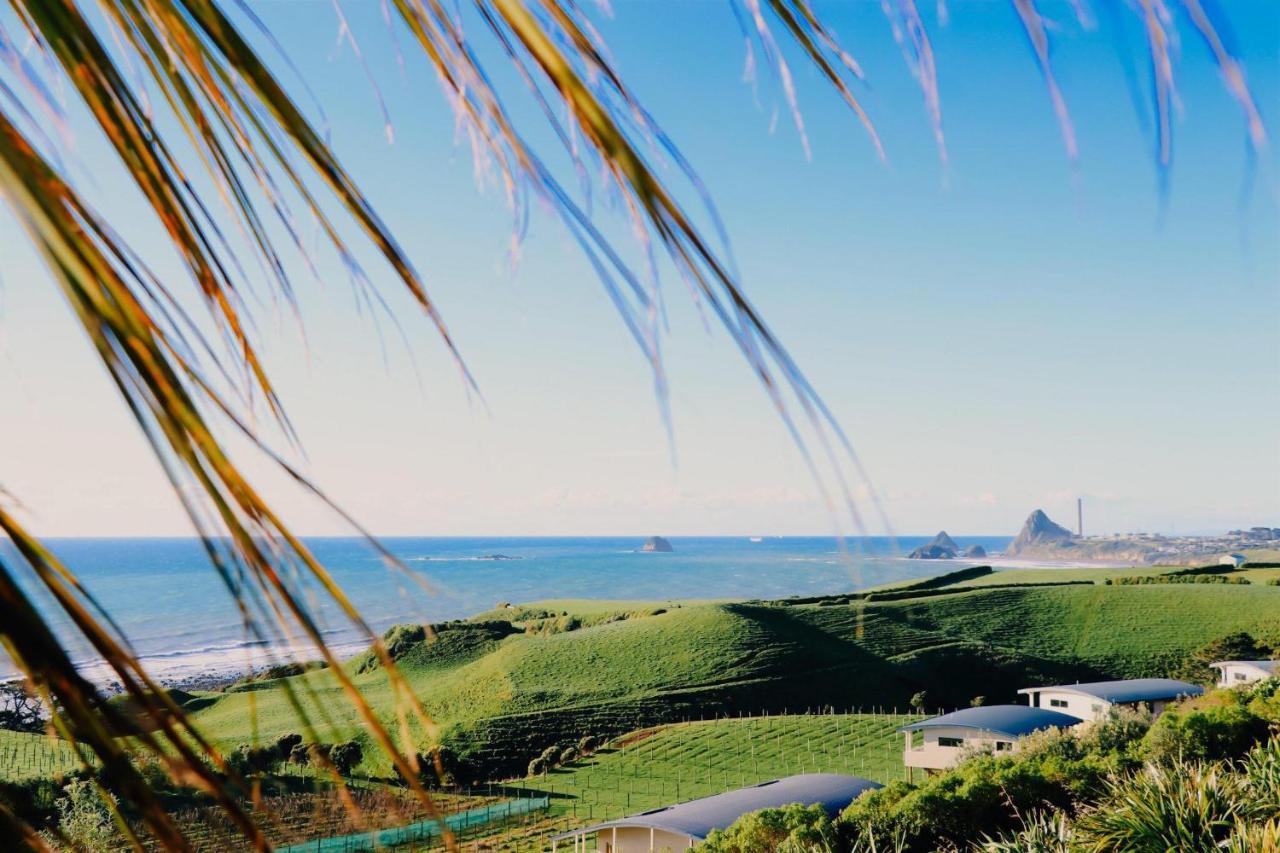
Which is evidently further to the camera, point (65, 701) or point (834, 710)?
point (834, 710)

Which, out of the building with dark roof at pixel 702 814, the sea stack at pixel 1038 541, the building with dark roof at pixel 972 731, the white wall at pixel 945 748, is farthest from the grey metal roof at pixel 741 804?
the sea stack at pixel 1038 541

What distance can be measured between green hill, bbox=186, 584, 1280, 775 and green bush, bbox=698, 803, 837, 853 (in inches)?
1083

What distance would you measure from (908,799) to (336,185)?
46.4 ft

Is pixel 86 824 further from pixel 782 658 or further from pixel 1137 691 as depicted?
pixel 782 658

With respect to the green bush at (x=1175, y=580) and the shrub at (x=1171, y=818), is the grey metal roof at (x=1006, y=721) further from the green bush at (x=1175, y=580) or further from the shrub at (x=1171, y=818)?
the green bush at (x=1175, y=580)

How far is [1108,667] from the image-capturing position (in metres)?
49.1

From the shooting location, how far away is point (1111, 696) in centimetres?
3256

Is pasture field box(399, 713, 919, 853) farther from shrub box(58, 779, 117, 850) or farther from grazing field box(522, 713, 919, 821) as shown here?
shrub box(58, 779, 117, 850)

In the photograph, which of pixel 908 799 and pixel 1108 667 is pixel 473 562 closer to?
pixel 1108 667

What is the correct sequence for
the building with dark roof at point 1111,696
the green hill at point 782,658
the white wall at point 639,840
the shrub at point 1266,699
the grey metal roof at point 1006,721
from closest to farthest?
the shrub at point 1266,699
the white wall at point 639,840
the grey metal roof at point 1006,721
the building with dark roof at point 1111,696
the green hill at point 782,658

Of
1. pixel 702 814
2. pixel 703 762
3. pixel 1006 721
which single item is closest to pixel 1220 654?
pixel 1006 721

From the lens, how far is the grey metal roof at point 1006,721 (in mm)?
28625

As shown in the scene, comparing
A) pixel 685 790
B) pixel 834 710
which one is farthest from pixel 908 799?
pixel 834 710

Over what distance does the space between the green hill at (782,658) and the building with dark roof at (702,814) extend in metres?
19.3
